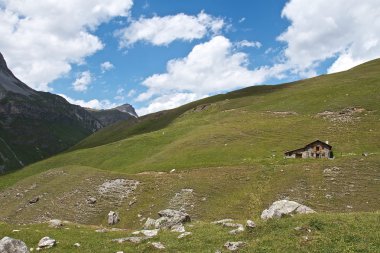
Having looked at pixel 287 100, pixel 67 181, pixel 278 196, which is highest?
pixel 287 100

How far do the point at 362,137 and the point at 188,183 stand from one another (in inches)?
1699

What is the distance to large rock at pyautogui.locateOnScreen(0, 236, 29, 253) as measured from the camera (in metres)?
24.7

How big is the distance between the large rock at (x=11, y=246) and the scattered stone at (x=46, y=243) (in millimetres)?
2305

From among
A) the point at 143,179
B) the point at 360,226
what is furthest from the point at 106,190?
the point at 360,226

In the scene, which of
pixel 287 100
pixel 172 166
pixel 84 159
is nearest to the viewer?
pixel 172 166

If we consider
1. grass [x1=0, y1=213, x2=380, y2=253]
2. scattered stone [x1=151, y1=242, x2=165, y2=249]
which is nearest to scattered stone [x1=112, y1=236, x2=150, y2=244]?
grass [x1=0, y1=213, x2=380, y2=253]

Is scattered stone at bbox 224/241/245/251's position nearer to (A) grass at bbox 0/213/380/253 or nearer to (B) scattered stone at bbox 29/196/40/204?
(A) grass at bbox 0/213/380/253

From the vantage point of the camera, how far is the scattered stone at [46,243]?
91.8 feet

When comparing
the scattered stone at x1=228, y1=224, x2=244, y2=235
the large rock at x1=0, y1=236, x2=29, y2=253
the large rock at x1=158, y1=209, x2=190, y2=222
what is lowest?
the large rock at x1=158, y1=209, x2=190, y2=222

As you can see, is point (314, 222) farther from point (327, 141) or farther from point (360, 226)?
point (327, 141)

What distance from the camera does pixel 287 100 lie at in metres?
123

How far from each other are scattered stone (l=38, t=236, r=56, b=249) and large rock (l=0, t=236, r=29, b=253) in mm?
2305

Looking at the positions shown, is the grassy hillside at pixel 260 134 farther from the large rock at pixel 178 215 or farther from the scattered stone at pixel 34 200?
the large rock at pixel 178 215

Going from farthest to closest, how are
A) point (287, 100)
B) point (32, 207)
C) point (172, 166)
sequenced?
point (287, 100), point (172, 166), point (32, 207)
